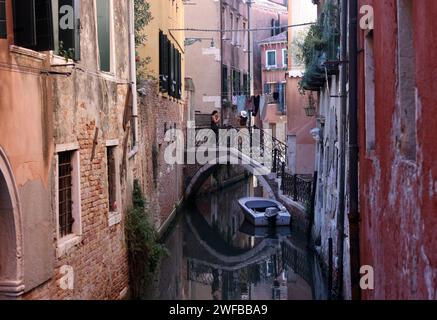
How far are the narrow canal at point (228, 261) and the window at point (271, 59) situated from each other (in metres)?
13.7

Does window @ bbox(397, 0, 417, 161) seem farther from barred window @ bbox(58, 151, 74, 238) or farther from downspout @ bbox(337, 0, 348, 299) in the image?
downspout @ bbox(337, 0, 348, 299)

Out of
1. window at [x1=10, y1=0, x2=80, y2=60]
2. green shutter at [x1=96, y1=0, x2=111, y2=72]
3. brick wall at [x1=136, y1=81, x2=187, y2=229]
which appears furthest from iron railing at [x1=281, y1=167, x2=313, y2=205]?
window at [x1=10, y1=0, x2=80, y2=60]

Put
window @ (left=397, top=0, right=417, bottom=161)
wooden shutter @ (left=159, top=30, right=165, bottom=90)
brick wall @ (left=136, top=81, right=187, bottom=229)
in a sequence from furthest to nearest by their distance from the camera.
Answer: wooden shutter @ (left=159, top=30, right=165, bottom=90), brick wall @ (left=136, top=81, right=187, bottom=229), window @ (left=397, top=0, right=417, bottom=161)

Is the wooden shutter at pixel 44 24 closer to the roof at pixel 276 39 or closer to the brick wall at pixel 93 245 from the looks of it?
the brick wall at pixel 93 245

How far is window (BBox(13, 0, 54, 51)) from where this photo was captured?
21.3 feet

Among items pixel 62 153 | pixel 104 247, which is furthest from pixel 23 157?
pixel 104 247

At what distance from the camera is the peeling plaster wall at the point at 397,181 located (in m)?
4.95

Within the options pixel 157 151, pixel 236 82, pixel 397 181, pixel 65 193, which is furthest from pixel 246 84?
pixel 397 181

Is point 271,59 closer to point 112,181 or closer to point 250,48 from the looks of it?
point 250,48

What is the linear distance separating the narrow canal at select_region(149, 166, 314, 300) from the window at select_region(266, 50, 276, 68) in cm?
1370

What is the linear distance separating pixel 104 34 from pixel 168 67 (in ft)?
28.5

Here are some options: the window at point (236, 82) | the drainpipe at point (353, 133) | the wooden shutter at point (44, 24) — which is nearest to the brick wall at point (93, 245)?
the wooden shutter at point (44, 24)

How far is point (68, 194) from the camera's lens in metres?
8.50
